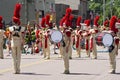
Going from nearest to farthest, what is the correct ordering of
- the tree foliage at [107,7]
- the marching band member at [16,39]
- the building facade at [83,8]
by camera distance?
1. the marching band member at [16,39]
2. the tree foliage at [107,7]
3. the building facade at [83,8]

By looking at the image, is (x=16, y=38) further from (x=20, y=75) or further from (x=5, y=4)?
(x=5, y=4)

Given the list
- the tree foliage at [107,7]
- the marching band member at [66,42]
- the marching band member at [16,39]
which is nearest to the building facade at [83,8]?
the tree foliage at [107,7]

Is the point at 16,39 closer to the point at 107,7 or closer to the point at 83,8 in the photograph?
the point at 83,8

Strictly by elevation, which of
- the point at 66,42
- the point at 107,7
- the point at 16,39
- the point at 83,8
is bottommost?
the point at 83,8

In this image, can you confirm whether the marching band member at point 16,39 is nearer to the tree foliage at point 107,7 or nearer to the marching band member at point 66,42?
the marching band member at point 66,42

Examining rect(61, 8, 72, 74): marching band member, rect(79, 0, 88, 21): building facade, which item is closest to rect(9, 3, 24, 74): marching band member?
rect(61, 8, 72, 74): marching band member

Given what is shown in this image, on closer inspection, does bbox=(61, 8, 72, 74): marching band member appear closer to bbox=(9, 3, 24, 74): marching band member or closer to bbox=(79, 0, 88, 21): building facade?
bbox=(9, 3, 24, 74): marching band member

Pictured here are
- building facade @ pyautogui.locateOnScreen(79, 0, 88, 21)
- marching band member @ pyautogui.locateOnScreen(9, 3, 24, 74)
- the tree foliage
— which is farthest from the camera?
building facade @ pyautogui.locateOnScreen(79, 0, 88, 21)

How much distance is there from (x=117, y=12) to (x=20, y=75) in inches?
3658

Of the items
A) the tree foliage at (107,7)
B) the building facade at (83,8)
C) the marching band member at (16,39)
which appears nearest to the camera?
the marching band member at (16,39)

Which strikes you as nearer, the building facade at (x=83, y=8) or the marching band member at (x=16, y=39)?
the marching band member at (x=16, y=39)

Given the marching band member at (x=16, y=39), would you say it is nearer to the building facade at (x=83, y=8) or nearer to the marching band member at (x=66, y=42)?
the marching band member at (x=66, y=42)

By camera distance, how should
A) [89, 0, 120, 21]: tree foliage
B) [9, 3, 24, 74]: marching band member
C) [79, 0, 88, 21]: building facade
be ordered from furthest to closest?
[79, 0, 88, 21]: building facade, [89, 0, 120, 21]: tree foliage, [9, 3, 24, 74]: marching band member

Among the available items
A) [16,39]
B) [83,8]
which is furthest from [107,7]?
[16,39]
